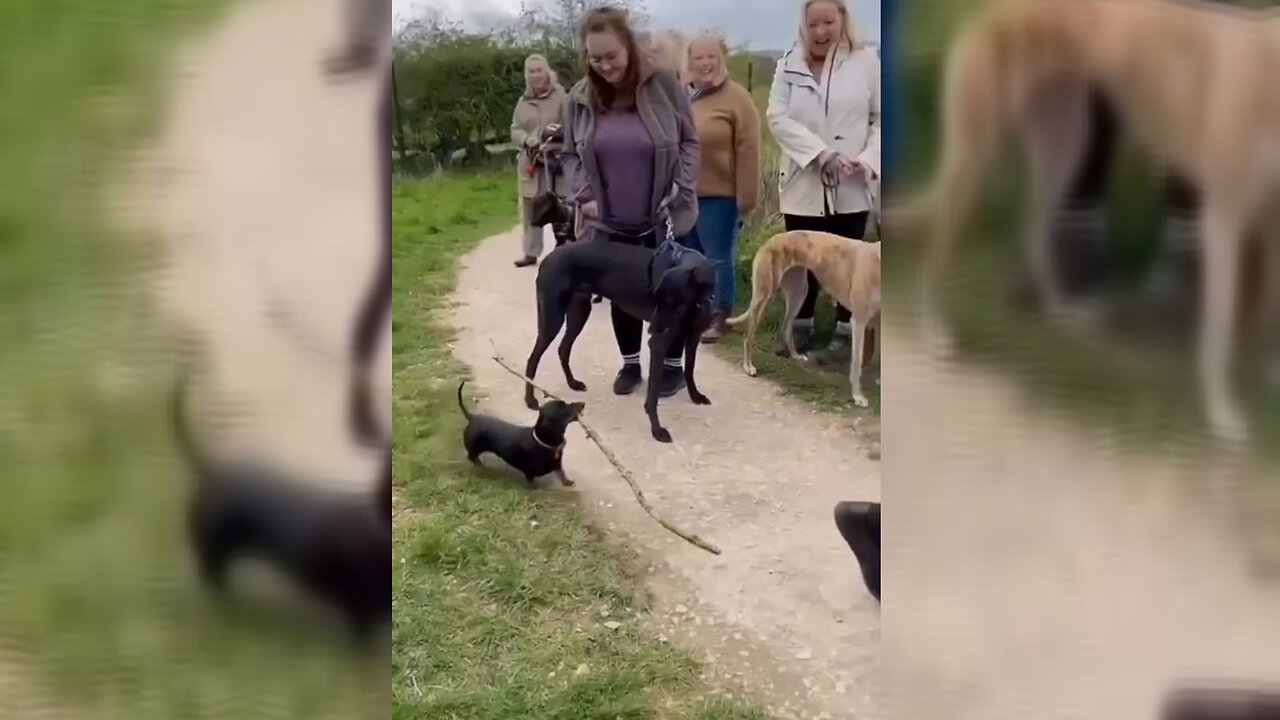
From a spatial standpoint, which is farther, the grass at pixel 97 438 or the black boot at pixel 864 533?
the black boot at pixel 864 533

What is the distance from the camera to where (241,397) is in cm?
161

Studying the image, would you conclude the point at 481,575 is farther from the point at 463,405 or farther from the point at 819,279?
the point at 819,279

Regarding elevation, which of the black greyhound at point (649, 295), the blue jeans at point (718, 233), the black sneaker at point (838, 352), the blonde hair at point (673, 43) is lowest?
the black sneaker at point (838, 352)

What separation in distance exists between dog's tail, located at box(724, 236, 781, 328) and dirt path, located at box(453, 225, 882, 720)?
10cm

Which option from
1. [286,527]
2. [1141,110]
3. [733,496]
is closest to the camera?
[1141,110]

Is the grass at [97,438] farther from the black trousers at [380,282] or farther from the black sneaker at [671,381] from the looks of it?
the black sneaker at [671,381]

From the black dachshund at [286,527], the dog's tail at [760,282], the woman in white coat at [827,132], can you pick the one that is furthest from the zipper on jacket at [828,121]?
the black dachshund at [286,527]

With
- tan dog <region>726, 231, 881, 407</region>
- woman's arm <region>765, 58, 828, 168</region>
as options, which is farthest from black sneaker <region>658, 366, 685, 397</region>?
woman's arm <region>765, 58, 828, 168</region>

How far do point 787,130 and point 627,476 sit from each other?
0.73 meters

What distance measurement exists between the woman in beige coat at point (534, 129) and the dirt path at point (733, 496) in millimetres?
47

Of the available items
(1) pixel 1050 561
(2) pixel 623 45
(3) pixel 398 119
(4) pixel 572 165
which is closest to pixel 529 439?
(4) pixel 572 165

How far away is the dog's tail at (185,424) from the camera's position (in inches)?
62.9

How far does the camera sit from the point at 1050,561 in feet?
5.18

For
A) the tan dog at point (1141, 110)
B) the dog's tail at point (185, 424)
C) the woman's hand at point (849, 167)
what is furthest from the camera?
the woman's hand at point (849, 167)
